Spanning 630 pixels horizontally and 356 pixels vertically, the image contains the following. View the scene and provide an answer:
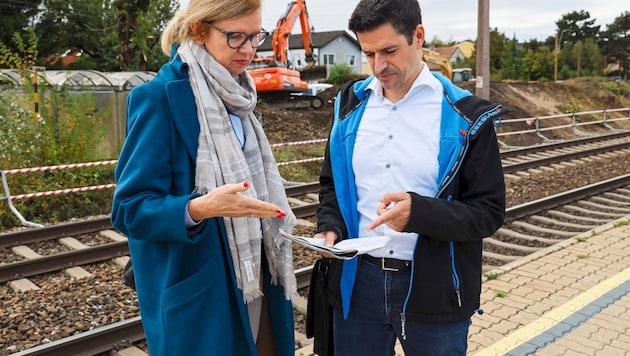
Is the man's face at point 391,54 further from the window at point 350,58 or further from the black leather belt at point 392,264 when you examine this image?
the window at point 350,58

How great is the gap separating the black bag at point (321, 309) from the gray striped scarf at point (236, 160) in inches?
9.0

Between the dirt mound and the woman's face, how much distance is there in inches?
545

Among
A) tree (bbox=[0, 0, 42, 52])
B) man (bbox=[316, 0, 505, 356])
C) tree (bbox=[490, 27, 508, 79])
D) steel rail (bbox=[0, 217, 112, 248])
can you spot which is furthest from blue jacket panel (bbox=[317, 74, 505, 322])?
tree (bbox=[490, 27, 508, 79])

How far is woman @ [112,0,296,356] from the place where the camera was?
2121 millimetres

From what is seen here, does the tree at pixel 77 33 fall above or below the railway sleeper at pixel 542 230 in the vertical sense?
above

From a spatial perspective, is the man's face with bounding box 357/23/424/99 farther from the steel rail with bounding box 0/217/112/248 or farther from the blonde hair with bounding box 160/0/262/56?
the steel rail with bounding box 0/217/112/248

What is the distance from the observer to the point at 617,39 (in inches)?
2884

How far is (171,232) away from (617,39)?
81.9 meters

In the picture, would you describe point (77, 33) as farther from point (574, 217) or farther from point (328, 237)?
point (328, 237)

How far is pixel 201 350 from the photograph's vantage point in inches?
88.5

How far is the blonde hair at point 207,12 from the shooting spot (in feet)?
7.46

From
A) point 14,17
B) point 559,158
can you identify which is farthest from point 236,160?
point 14,17

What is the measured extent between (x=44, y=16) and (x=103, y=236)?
3401 cm

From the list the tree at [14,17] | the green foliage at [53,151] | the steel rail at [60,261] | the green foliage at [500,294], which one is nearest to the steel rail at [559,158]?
the green foliage at [500,294]
